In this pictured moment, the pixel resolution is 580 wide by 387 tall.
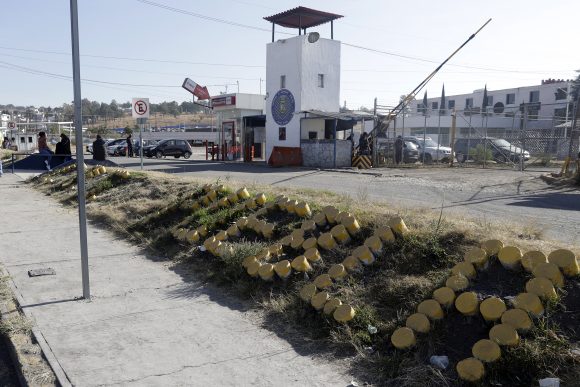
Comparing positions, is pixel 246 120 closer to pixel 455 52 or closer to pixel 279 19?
pixel 279 19

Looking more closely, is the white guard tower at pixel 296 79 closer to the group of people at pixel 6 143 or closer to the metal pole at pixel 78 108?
the metal pole at pixel 78 108

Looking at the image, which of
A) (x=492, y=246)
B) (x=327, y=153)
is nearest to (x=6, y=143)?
(x=327, y=153)

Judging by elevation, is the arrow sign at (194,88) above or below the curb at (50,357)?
above

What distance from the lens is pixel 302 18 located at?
2730 cm

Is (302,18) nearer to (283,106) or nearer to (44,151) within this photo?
(283,106)

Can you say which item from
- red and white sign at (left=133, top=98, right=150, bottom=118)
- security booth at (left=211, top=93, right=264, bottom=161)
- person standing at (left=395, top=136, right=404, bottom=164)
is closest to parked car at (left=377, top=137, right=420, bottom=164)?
person standing at (left=395, top=136, right=404, bottom=164)

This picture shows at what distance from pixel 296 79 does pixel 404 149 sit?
21.4ft

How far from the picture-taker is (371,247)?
565 cm

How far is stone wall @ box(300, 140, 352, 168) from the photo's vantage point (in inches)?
987

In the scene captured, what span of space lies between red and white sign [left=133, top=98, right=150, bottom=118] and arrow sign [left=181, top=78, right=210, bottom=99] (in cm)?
2061

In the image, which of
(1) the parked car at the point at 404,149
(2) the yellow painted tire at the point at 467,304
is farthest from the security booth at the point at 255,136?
(2) the yellow painted tire at the point at 467,304

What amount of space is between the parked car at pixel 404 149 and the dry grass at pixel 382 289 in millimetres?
17886

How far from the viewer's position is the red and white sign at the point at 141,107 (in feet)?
56.2

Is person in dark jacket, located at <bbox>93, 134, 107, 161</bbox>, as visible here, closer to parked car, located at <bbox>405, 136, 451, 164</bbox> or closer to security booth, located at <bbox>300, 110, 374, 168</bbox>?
security booth, located at <bbox>300, 110, 374, 168</bbox>
